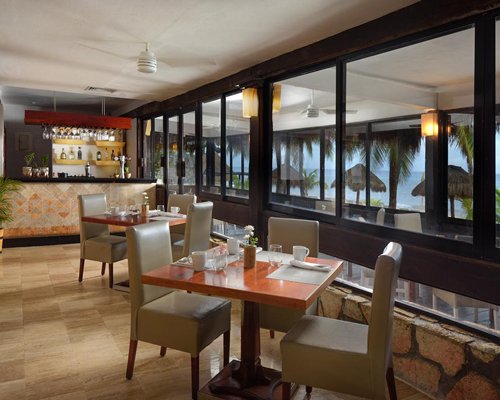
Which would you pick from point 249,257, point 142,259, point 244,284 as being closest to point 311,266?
point 249,257

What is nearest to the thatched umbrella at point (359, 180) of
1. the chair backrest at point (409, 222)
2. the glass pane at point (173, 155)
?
the chair backrest at point (409, 222)

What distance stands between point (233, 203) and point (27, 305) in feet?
8.49

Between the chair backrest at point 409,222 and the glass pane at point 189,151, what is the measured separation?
13.4 feet

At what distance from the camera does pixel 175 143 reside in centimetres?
728

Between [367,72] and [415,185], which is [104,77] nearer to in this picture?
[367,72]

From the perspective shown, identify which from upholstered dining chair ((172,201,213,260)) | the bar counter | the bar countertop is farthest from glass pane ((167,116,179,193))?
upholstered dining chair ((172,201,213,260))

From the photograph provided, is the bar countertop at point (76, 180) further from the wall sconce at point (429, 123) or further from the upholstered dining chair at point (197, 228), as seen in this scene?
the wall sconce at point (429, 123)

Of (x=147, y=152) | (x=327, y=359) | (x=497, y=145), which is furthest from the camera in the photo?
(x=147, y=152)

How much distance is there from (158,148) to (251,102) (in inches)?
151

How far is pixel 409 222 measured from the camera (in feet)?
9.95

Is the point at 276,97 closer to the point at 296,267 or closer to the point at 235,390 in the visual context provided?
the point at 296,267

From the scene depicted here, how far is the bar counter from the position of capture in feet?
22.0

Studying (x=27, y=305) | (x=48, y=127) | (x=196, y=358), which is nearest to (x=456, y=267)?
(x=196, y=358)

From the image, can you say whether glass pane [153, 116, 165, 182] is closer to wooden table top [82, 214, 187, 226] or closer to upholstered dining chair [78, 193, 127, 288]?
upholstered dining chair [78, 193, 127, 288]
